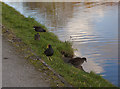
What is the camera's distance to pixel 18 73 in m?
6.69

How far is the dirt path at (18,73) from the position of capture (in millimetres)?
6027

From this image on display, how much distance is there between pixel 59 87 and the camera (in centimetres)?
586

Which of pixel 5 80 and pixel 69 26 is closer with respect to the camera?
pixel 5 80

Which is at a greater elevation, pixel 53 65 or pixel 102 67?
pixel 53 65

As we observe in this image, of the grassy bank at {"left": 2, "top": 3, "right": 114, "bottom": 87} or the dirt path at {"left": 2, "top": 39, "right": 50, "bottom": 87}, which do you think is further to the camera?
the grassy bank at {"left": 2, "top": 3, "right": 114, "bottom": 87}

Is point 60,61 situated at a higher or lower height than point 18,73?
lower

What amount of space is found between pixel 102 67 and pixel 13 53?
11.6ft

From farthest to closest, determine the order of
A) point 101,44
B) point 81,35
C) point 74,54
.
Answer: point 81,35, point 101,44, point 74,54

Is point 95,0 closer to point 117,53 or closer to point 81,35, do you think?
point 81,35

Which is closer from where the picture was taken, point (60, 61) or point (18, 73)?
point (18, 73)

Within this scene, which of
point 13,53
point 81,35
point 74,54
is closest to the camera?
point 13,53

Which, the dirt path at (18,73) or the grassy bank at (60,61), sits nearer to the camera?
the dirt path at (18,73)

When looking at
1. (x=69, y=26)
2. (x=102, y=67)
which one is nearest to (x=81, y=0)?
(x=69, y=26)

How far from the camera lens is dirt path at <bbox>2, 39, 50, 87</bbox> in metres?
6.03
